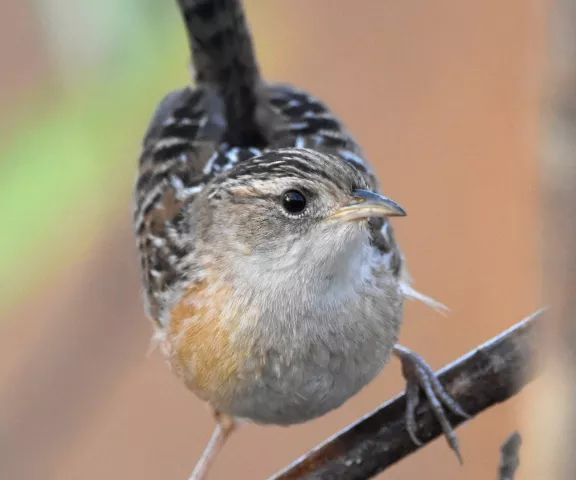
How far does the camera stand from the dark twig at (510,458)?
0.84m

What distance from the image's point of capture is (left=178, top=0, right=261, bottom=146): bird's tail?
1704 mm

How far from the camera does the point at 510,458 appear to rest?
0.88m

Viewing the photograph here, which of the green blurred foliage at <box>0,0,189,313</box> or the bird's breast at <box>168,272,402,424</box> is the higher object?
the green blurred foliage at <box>0,0,189,313</box>

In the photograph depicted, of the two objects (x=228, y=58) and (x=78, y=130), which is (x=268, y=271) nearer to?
(x=78, y=130)

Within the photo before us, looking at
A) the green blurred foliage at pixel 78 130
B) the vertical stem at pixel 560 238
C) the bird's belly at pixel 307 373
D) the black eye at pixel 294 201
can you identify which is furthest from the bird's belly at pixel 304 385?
the vertical stem at pixel 560 238

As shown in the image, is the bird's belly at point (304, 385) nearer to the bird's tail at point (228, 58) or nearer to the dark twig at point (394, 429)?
the dark twig at point (394, 429)

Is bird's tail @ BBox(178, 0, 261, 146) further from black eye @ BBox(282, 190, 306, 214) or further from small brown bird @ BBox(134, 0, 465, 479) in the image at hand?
black eye @ BBox(282, 190, 306, 214)

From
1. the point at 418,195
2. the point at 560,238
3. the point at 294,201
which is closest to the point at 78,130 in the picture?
the point at 294,201

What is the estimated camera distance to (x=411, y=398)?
5.58ft

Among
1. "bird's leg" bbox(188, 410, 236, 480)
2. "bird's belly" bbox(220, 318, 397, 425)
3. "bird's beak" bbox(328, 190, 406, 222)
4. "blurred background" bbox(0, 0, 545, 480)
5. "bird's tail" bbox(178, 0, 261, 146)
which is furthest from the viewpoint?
"blurred background" bbox(0, 0, 545, 480)

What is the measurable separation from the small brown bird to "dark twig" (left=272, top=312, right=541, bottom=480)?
0.10 feet

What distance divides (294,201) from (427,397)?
59 cm

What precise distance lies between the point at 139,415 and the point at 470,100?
1.91 m

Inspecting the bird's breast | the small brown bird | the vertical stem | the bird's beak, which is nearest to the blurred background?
the small brown bird
